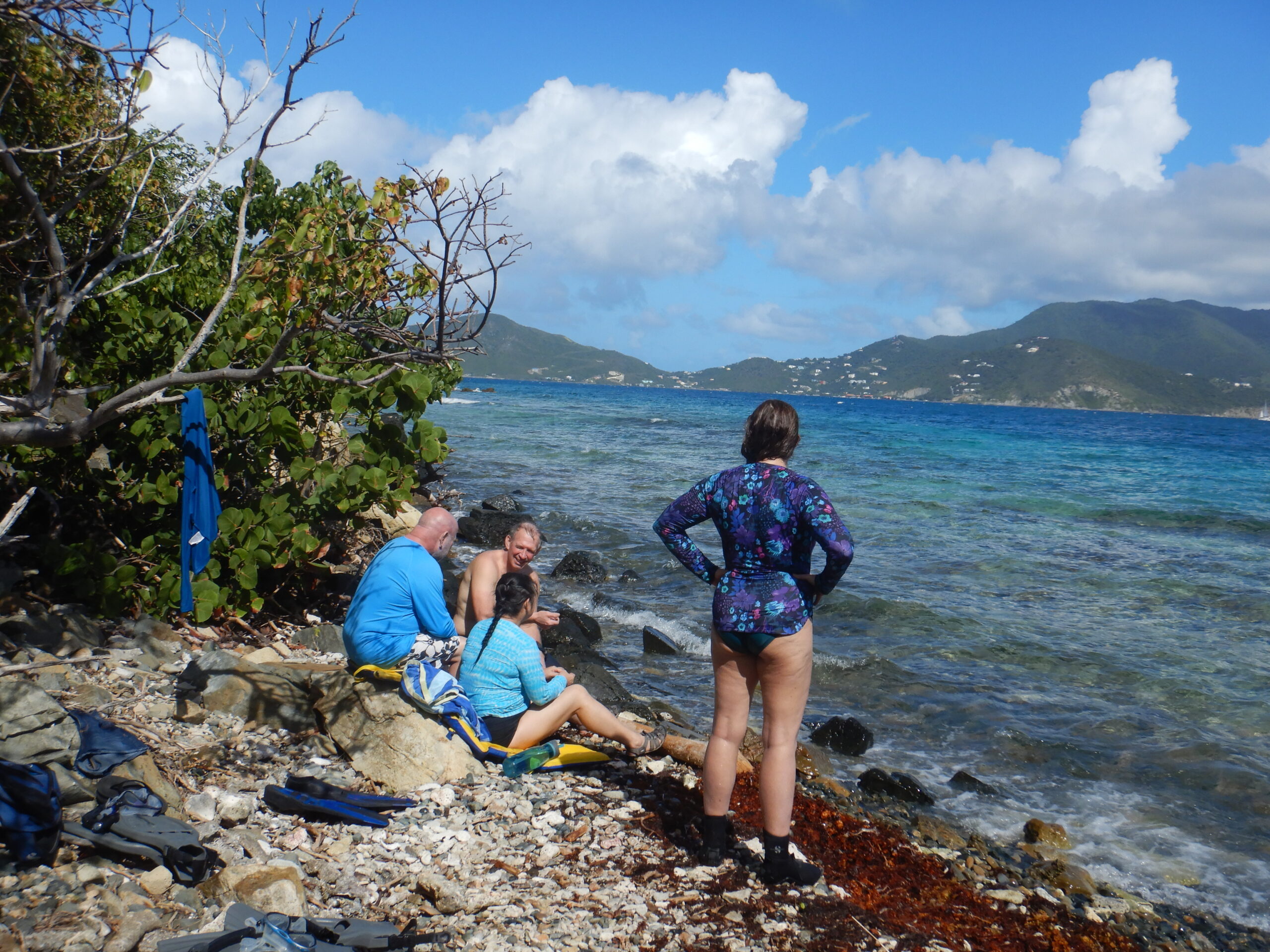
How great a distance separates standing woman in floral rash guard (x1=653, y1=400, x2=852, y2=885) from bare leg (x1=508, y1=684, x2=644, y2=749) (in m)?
1.58

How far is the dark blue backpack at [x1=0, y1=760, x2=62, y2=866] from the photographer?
3.10 meters

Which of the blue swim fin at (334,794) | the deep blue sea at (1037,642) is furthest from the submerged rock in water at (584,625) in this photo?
the blue swim fin at (334,794)

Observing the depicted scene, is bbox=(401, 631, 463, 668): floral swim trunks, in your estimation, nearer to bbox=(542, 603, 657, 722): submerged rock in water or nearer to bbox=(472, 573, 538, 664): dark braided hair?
bbox=(472, 573, 538, 664): dark braided hair

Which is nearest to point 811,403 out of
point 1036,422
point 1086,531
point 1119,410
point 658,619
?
point 1036,422

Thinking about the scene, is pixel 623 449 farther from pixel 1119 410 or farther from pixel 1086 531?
pixel 1119 410

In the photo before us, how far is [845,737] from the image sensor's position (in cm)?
742

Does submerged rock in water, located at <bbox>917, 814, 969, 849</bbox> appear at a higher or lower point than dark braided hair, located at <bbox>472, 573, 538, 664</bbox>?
lower

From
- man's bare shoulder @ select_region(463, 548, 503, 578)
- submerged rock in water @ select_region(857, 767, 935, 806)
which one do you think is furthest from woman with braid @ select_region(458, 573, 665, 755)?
submerged rock in water @ select_region(857, 767, 935, 806)

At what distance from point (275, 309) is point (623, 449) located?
29.8 meters

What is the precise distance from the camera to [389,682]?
5.29 metres

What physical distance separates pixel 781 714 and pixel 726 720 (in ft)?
0.97

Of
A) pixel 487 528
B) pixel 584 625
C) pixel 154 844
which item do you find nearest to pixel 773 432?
pixel 154 844

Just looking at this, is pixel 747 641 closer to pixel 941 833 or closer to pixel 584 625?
pixel 941 833

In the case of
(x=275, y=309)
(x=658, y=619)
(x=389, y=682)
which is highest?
(x=275, y=309)
